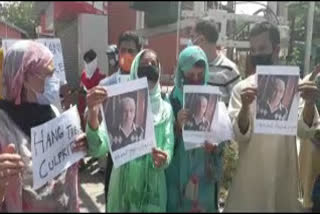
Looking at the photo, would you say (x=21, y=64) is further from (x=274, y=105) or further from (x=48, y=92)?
(x=274, y=105)

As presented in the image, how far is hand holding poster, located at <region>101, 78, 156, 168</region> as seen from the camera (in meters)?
1.88

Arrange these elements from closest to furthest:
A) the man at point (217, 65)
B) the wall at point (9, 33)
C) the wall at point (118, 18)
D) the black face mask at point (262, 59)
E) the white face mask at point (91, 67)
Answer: the wall at point (118, 18)
the white face mask at point (91, 67)
the black face mask at point (262, 59)
the man at point (217, 65)
the wall at point (9, 33)

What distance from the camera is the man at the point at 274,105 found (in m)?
1.98

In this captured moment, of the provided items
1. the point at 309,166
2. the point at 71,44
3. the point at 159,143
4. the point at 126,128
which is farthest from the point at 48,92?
the point at 309,166

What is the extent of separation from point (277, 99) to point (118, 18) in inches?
29.1

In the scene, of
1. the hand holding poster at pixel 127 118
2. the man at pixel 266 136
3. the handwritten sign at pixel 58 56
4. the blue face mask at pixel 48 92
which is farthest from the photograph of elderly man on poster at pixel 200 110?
the handwritten sign at pixel 58 56

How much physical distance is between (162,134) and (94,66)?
539 millimetres

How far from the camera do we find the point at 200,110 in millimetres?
2291

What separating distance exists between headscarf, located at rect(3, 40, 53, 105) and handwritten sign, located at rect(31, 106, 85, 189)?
246 mm

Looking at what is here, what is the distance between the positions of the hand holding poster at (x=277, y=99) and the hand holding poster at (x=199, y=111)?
0.29 m

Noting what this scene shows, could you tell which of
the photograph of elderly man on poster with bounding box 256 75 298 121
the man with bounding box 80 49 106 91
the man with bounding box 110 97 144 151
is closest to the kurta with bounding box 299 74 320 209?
the photograph of elderly man on poster with bounding box 256 75 298 121

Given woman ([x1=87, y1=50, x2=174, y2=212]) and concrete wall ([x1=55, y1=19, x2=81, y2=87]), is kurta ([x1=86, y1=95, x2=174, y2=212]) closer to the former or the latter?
woman ([x1=87, y1=50, x2=174, y2=212])

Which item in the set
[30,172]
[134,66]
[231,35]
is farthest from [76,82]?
[231,35]

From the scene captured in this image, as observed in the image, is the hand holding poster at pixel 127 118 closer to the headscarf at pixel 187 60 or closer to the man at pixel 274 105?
the man at pixel 274 105
